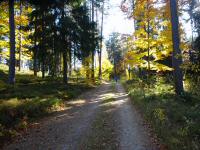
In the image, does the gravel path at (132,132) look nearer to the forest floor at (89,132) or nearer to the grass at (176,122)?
the forest floor at (89,132)

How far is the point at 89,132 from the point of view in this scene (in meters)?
11.1

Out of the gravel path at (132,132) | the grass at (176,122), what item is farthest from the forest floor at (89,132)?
the grass at (176,122)

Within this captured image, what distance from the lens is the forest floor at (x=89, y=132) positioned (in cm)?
943

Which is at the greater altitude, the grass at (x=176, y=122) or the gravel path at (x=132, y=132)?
the grass at (x=176, y=122)

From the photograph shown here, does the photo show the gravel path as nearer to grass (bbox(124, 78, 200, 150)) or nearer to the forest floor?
the forest floor

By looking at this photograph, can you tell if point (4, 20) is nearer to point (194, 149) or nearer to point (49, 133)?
point (49, 133)

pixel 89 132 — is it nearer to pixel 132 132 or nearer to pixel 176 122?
pixel 132 132

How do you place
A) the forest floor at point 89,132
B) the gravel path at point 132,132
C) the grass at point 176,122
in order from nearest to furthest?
the grass at point 176,122
the gravel path at point 132,132
the forest floor at point 89,132

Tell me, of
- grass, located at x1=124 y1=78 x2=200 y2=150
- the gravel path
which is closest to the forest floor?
the gravel path

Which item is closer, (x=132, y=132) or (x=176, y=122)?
(x=176, y=122)

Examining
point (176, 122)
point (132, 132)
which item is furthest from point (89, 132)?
point (176, 122)

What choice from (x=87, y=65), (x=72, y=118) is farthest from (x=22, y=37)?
(x=72, y=118)

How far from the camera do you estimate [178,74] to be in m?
16.4

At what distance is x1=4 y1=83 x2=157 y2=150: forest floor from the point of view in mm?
9430
